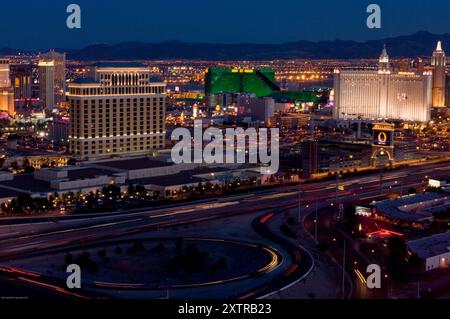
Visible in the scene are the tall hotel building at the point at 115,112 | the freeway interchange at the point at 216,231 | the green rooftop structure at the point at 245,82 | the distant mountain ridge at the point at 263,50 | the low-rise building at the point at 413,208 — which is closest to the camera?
the freeway interchange at the point at 216,231

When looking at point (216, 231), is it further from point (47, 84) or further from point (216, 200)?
point (47, 84)

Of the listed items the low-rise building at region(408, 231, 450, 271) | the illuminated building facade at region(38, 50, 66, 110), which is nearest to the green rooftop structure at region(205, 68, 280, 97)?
the illuminated building facade at region(38, 50, 66, 110)

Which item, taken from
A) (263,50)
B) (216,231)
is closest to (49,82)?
(216,231)

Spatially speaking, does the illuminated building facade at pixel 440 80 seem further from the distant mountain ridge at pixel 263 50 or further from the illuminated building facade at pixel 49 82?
the distant mountain ridge at pixel 263 50

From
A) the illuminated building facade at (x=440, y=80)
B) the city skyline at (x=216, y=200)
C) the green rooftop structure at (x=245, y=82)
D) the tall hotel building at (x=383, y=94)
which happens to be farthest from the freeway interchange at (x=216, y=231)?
the green rooftop structure at (x=245, y=82)

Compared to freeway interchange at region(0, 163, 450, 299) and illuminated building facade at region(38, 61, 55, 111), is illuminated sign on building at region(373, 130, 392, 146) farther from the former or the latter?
illuminated building facade at region(38, 61, 55, 111)

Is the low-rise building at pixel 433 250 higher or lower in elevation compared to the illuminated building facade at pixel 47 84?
lower
